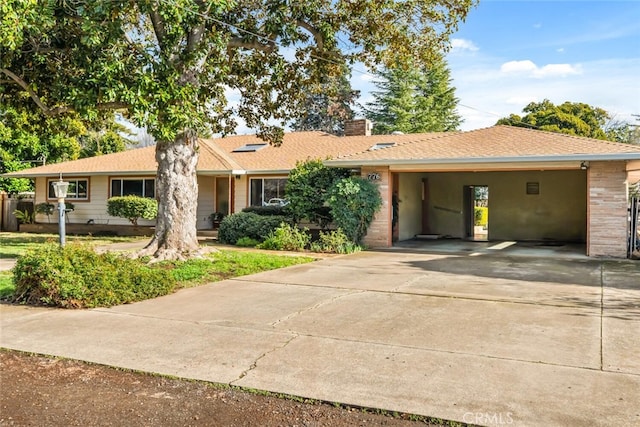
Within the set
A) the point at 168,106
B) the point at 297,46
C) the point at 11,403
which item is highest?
the point at 297,46

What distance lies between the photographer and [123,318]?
20.5ft

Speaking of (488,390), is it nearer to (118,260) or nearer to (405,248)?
(118,260)

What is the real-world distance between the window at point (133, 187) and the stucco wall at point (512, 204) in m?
9.95

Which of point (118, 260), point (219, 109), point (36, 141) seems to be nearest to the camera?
point (118, 260)

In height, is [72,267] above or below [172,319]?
above

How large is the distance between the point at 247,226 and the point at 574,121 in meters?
26.9

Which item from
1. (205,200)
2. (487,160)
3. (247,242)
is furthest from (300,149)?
(487,160)

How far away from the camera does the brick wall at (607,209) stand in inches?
480

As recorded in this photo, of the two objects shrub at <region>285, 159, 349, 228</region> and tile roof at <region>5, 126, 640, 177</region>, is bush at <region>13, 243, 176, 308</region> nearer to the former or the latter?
shrub at <region>285, 159, 349, 228</region>

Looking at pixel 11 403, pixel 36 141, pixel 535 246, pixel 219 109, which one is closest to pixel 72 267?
pixel 11 403

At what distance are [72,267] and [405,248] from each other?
976 cm

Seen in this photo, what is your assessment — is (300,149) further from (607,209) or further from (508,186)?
(607,209)

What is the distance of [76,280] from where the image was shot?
697 cm

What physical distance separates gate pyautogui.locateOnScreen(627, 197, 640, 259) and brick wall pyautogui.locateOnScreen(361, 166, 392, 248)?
610 centimetres
